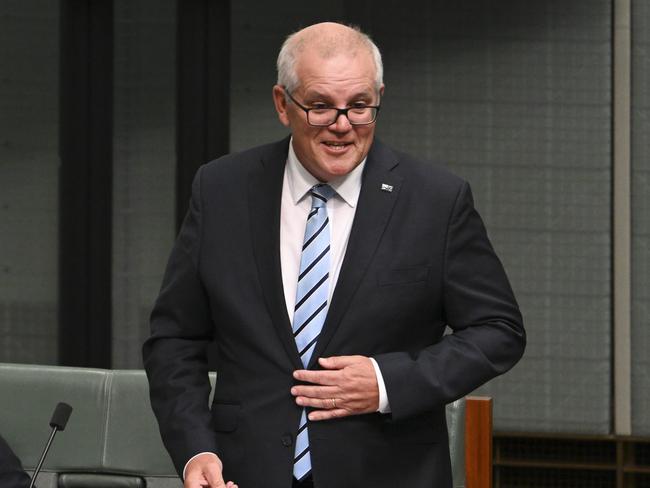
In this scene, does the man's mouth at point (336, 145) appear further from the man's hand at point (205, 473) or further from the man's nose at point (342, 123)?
the man's hand at point (205, 473)

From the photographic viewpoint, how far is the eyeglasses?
1.89 metres

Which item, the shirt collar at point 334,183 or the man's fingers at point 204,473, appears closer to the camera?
the man's fingers at point 204,473

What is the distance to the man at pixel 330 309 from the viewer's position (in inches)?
75.4

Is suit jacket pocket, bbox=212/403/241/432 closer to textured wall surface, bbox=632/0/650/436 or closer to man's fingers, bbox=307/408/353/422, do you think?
man's fingers, bbox=307/408/353/422

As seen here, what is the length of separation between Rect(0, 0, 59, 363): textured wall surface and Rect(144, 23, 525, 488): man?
3073 mm

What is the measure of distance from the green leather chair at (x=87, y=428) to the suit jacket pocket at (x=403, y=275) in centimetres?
112

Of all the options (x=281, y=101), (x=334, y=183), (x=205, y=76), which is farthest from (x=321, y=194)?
(x=205, y=76)

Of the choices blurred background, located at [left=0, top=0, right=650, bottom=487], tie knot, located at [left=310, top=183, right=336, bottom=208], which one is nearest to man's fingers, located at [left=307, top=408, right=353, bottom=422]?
tie knot, located at [left=310, top=183, right=336, bottom=208]

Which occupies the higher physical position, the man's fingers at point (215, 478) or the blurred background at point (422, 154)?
the blurred background at point (422, 154)

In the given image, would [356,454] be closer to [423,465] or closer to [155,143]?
[423,465]

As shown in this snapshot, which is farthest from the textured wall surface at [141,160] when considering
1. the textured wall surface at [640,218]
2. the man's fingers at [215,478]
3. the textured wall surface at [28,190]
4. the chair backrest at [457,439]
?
the man's fingers at [215,478]

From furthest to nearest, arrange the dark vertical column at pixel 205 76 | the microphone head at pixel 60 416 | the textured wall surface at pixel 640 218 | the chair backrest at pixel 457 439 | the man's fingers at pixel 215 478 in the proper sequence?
1. the dark vertical column at pixel 205 76
2. the textured wall surface at pixel 640 218
3. the chair backrest at pixel 457 439
4. the microphone head at pixel 60 416
5. the man's fingers at pixel 215 478

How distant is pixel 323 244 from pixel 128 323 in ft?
10.3

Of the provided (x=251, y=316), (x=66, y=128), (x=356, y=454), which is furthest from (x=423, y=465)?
(x=66, y=128)
